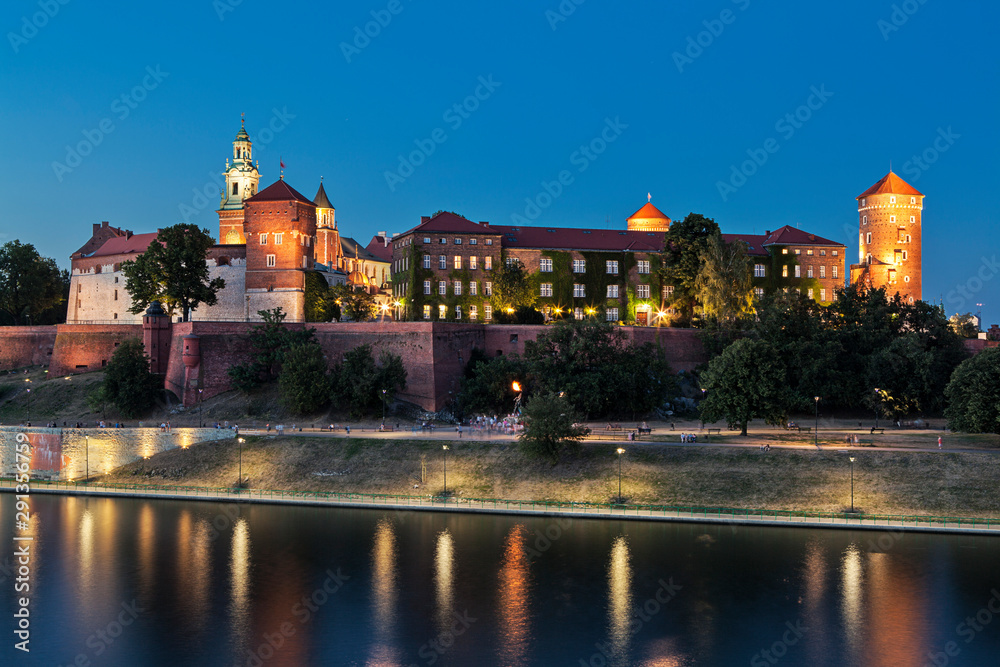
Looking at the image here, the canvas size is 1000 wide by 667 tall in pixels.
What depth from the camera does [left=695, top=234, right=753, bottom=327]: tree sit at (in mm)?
62000

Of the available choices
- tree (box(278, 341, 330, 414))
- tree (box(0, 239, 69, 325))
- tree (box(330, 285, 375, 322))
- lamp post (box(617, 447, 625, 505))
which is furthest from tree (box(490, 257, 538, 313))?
tree (box(0, 239, 69, 325))

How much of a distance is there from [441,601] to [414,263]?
4127 cm

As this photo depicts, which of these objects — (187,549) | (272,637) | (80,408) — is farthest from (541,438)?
(80,408)

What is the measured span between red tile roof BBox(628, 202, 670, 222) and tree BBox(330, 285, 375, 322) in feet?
94.2

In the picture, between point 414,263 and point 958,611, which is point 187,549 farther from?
point 414,263

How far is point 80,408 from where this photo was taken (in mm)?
58219

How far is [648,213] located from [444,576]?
59407 millimetres

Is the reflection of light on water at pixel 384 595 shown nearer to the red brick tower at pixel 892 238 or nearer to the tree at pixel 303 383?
the tree at pixel 303 383

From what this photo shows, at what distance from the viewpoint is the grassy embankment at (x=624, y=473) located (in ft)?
124

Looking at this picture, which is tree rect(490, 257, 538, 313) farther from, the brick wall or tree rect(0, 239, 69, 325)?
tree rect(0, 239, 69, 325)

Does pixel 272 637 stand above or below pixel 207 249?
below

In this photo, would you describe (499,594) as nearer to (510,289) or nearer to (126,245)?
(510,289)

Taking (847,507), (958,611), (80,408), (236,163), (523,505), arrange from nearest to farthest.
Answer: (958,611)
(847,507)
(523,505)
(80,408)
(236,163)

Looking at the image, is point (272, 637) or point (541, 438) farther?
point (541, 438)
